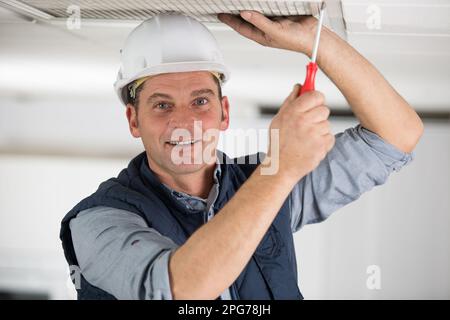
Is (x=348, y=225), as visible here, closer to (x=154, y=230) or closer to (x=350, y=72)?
(x=350, y=72)

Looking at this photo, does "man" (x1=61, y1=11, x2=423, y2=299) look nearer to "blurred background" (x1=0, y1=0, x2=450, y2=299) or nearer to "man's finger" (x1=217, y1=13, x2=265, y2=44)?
"man's finger" (x1=217, y1=13, x2=265, y2=44)

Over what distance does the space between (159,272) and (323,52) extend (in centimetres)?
42

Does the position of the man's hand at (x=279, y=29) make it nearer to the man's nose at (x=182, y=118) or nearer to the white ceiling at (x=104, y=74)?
the man's nose at (x=182, y=118)

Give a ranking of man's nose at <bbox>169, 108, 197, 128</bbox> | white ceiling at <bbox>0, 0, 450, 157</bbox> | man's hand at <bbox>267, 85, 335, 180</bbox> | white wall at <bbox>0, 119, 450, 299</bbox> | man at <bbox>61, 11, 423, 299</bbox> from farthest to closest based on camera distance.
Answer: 1. white wall at <bbox>0, 119, 450, 299</bbox>
2. white ceiling at <bbox>0, 0, 450, 157</bbox>
3. man's nose at <bbox>169, 108, 197, 128</bbox>
4. man at <bbox>61, 11, 423, 299</bbox>
5. man's hand at <bbox>267, 85, 335, 180</bbox>

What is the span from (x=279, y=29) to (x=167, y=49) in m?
0.16

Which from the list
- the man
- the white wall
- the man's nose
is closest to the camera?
the man

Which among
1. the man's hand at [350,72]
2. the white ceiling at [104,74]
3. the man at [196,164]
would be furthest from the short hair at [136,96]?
the white ceiling at [104,74]

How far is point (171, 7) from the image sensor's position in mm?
984

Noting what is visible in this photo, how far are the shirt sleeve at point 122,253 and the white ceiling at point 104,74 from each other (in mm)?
1008

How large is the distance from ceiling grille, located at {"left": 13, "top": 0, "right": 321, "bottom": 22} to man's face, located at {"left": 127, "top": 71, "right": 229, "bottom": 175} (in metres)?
0.10

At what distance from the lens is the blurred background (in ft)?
6.63

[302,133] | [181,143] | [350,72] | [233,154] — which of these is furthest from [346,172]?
[233,154]

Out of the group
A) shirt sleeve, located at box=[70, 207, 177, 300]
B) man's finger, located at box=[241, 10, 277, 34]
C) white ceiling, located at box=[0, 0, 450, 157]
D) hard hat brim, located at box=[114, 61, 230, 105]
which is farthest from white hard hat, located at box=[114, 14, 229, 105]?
white ceiling, located at box=[0, 0, 450, 157]

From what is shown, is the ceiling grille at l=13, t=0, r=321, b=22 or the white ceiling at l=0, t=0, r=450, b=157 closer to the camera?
the ceiling grille at l=13, t=0, r=321, b=22
